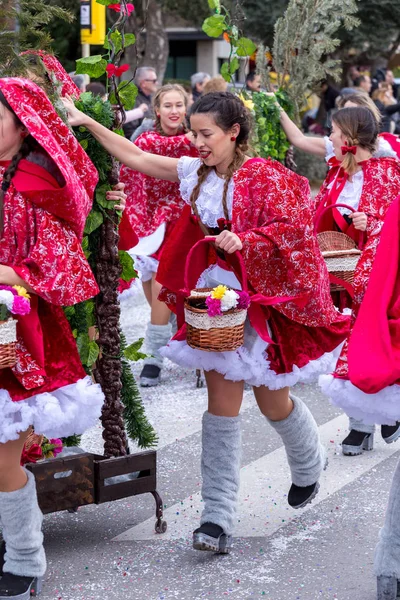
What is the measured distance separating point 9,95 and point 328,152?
364 centimetres

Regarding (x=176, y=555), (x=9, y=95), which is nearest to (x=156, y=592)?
(x=176, y=555)

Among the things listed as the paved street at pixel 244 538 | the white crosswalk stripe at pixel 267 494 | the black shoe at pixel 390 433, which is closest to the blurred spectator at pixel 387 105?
the black shoe at pixel 390 433

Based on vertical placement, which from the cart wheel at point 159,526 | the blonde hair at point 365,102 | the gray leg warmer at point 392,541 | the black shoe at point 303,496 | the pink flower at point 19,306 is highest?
the pink flower at point 19,306

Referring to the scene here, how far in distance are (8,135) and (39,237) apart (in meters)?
0.38

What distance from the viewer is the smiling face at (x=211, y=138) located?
4.31 meters

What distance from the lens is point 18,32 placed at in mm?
3965

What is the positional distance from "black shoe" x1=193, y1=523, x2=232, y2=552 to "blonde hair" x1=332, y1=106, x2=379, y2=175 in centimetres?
273

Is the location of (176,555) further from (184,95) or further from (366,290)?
(184,95)

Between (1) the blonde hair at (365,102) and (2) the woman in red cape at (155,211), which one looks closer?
(1) the blonde hair at (365,102)

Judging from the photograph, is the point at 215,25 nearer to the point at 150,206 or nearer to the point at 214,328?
the point at 150,206

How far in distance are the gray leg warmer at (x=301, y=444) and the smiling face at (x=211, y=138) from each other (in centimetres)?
109

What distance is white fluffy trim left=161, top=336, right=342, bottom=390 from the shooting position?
167 inches

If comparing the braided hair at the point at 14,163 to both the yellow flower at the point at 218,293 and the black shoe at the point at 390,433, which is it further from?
the black shoe at the point at 390,433

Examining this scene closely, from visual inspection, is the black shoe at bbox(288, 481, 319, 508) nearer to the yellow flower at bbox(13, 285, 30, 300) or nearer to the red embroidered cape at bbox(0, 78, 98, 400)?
the red embroidered cape at bbox(0, 78, 98, 400)
